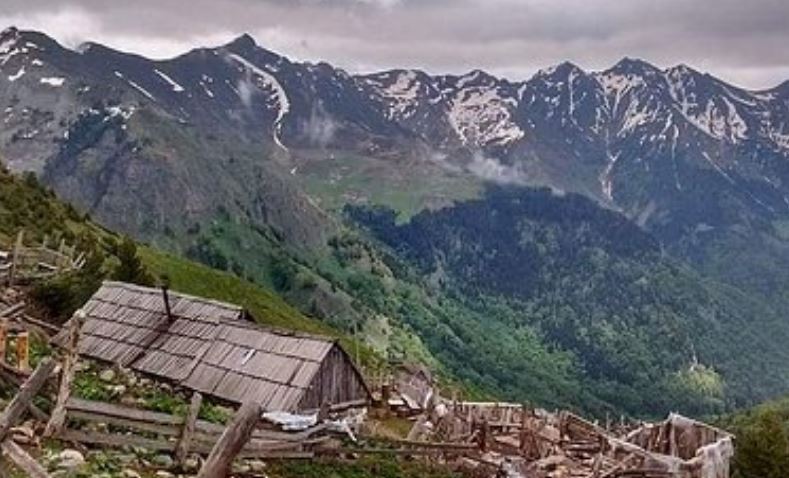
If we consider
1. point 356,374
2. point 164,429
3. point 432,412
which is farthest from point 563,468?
point 164,429

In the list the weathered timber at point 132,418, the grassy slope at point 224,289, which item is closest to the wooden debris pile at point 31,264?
the weathered timber at point 132,418

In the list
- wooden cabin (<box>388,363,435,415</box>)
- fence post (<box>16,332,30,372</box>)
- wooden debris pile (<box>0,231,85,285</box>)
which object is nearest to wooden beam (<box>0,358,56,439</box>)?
fence post (<box>16,332,30,372</box>)

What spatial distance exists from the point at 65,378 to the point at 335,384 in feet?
72.4

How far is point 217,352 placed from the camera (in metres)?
45.5

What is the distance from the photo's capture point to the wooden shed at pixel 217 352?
42.9 meters

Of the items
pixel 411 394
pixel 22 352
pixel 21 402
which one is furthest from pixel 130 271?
pixel 21 402

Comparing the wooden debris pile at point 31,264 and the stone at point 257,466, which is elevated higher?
the wooden debris pile at point 31,264

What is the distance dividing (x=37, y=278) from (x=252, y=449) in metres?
25.7

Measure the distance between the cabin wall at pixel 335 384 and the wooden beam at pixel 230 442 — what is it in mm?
30188

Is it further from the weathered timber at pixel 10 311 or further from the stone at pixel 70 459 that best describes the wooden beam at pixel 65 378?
the weathered timber at pixel 10 311

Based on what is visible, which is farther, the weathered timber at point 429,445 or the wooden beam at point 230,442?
the weathered timber at point 429,445

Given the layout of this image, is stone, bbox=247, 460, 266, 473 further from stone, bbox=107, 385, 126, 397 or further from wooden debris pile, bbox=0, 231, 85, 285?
wooden debris pile, bbox=0, 231, 85, 285

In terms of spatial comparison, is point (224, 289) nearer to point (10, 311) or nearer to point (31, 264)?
point (31, 264)

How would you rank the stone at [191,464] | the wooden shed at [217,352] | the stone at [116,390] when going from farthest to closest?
the wooden shed at [217,352] → the stone at [116,390] → the stone at [191,464]
